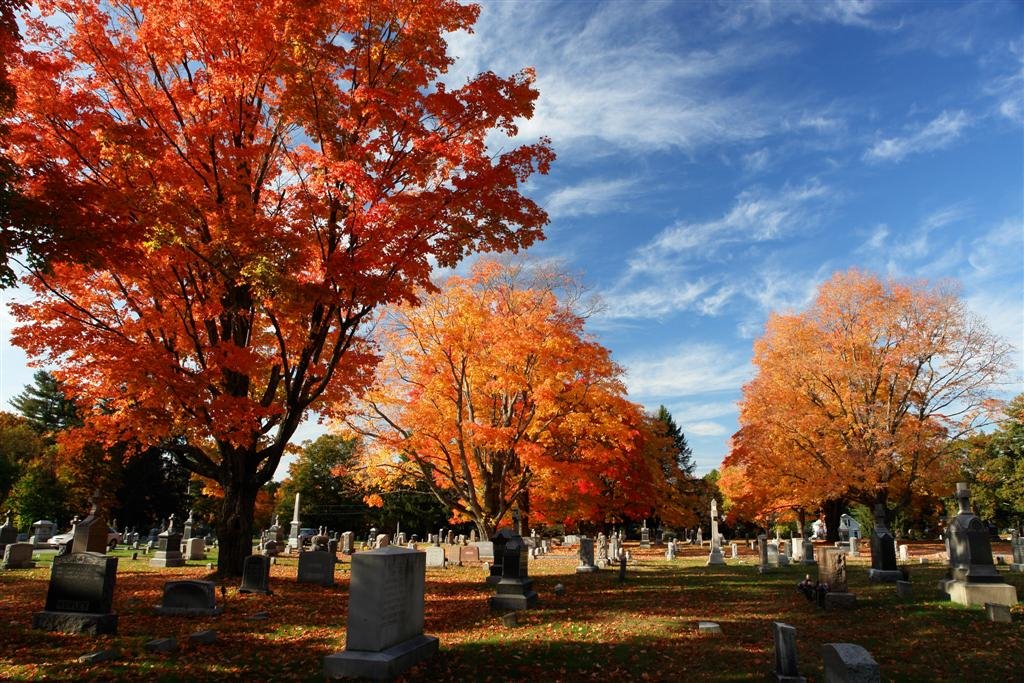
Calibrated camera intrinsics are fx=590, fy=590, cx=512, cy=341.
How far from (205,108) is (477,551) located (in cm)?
1955

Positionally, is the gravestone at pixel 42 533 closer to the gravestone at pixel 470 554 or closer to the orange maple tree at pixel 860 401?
the gravestone at pixel 470 554

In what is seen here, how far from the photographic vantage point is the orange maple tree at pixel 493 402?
21.0 meters

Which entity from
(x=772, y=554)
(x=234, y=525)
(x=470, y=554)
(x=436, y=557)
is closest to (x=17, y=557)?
(x=234, y=525)

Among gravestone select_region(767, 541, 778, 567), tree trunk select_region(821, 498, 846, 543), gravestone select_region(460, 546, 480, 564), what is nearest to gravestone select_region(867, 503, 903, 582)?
gravestone select_region(767, 541, 778, 567)

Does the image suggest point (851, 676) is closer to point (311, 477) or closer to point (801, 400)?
point (801, 400)

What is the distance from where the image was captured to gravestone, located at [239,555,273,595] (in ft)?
42.1

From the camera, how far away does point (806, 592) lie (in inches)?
528

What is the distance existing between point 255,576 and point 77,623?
15.1 ft

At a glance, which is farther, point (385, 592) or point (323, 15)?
point (323, 15)

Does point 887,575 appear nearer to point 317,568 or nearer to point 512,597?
point 512,597

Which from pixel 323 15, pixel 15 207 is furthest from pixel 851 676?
pixel 323 15

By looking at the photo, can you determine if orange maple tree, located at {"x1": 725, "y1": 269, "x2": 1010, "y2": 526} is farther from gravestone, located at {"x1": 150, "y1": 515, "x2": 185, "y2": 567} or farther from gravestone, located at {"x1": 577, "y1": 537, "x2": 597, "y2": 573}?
gravestone, located at {"x1": 150, "y1": 515, "x2": 185, "y2": 567}

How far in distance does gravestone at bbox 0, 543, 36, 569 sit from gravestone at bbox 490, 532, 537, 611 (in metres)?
16.3

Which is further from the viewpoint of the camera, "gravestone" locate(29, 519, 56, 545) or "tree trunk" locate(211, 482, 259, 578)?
"gravestone" locate(29, 519, 56, 545)
